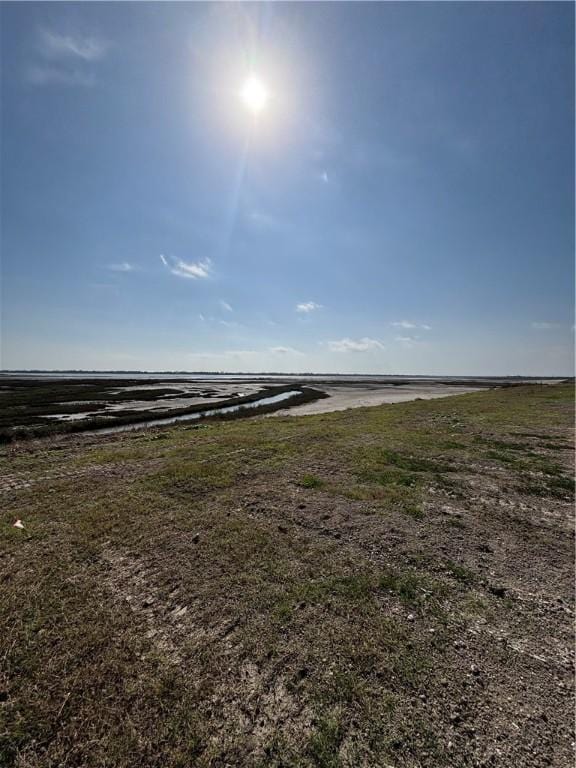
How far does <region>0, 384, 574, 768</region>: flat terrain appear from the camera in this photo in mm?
3128

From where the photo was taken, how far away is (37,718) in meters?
3.22

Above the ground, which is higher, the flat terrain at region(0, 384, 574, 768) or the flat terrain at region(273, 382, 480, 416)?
the flat terrain at region(0, 384, 574, 768)

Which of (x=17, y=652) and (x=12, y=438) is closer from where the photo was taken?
(x=17, y=652)

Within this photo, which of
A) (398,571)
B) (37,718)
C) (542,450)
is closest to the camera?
(37,718)

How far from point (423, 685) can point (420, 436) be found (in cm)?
1444

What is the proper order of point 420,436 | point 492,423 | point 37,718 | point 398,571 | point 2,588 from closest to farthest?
point 37,718 → point 2,588 → point 398,571 → point 420,436 → point 492,423

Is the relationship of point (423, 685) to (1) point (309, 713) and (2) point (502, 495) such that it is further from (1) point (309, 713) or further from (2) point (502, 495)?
(2) point (502, 495)

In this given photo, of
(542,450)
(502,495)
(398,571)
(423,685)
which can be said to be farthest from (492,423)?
(423,685)

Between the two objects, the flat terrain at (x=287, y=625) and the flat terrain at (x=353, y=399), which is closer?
the flat terrain at (x=287, y=625)

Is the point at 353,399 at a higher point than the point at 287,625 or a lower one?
lower

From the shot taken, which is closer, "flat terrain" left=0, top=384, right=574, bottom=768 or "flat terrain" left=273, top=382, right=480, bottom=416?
"flat terrain" left=0, top=384, right=574, bottom=768

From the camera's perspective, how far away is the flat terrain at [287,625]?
3.13 m

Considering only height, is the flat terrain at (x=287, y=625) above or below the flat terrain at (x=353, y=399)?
above

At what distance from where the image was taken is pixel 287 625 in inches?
177
